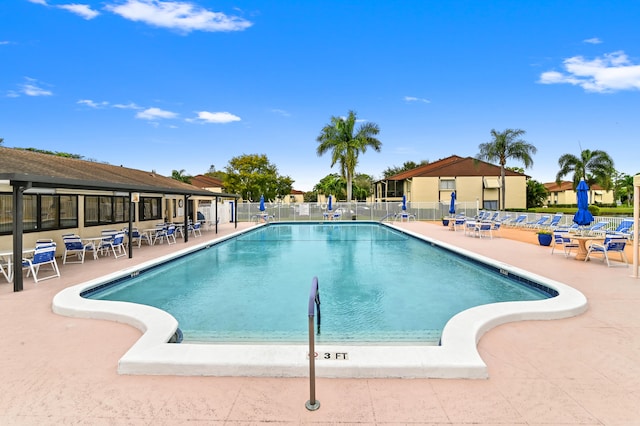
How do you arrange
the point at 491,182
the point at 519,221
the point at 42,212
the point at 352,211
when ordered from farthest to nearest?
the point at 491,182 → the point at 352,211 → the point at 519,221 → the point at 42,212

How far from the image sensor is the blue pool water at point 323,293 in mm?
5281

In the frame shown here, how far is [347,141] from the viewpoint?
30.4m

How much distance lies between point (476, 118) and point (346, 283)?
29714 millimetres

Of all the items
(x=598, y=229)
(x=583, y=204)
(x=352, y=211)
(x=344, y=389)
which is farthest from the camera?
(x=352, y=211)

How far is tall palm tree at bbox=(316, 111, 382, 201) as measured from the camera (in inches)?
1186

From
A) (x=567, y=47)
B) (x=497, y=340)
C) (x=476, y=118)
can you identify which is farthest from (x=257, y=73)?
(x=497, y=340)

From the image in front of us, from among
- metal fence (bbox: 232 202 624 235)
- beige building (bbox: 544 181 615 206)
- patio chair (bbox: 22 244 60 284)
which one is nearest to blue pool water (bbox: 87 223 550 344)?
patio chair (bbox: 22 244 60 284)

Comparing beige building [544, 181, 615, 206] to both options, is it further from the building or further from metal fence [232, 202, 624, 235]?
the building

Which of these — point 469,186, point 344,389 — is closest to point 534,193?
point 469,186

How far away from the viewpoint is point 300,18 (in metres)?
18.7

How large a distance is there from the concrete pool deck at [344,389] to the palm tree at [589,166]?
120 ft

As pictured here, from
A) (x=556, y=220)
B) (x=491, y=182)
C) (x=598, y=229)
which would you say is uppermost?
(x=491, y=182)

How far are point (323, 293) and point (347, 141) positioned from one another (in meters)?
24.6

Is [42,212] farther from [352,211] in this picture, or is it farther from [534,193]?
[534,193]
